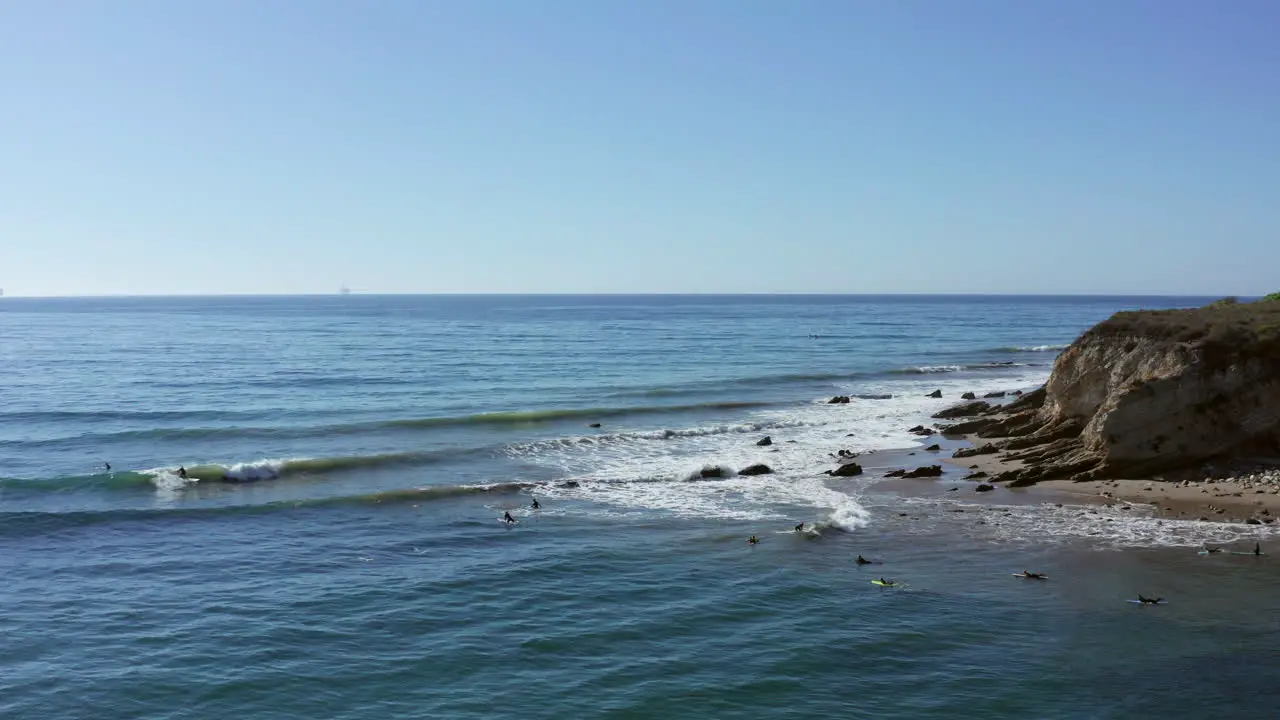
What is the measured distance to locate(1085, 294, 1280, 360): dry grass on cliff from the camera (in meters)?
31.8

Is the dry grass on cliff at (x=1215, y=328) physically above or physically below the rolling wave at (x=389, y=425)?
above

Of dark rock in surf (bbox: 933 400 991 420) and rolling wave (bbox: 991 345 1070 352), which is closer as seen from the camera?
dark rock in surf (bbox: 933 400 991 420)

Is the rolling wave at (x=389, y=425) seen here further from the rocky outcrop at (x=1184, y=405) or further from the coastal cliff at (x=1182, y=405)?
the rocky outcrop at (x=1184, y=405)

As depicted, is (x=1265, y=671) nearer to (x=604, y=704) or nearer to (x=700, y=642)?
(x=700, y=642)

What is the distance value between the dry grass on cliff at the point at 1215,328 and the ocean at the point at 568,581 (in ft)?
28.6

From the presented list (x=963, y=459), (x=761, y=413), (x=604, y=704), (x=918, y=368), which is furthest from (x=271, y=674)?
(x=918, y=368)

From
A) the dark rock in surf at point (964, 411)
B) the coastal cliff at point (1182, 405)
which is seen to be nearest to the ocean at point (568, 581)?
the dark rock in surf at point (964, 411)

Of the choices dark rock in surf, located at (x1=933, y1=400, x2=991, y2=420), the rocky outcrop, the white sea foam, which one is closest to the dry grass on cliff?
the rocky outcrop

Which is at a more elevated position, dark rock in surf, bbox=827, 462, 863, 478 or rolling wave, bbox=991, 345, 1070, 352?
rolling wave, bbox=991, 345, 1070, 352

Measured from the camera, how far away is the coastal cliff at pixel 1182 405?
102 ft

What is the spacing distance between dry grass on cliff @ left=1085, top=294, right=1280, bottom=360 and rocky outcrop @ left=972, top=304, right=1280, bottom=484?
0.11ft

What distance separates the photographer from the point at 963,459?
37094 mm

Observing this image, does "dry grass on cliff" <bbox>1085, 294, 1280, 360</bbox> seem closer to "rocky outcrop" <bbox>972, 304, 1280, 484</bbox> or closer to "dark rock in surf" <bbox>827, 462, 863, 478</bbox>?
"rocky outcrop" <bbox>972, 304, 1280, 484</bbox>

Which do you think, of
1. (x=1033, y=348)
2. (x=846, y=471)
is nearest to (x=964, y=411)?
(x=846, y=471)
